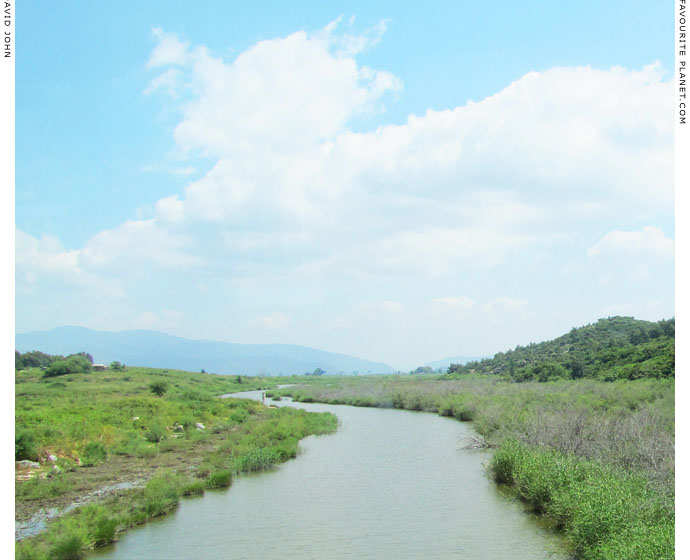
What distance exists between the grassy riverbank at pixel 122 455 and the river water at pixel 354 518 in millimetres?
818

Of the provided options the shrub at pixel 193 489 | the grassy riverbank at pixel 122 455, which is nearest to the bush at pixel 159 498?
the grassy riverbank at pixel 122 455

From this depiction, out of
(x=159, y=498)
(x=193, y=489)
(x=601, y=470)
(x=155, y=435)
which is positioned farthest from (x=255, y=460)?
(x=601, y=470)

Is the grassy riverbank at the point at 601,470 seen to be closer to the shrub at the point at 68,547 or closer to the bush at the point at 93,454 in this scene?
the shrub at the point at 68,547

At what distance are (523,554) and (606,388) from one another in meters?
30.8

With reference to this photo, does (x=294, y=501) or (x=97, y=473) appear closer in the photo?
(x=294, y=501)

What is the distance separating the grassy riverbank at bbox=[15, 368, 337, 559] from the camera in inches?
605

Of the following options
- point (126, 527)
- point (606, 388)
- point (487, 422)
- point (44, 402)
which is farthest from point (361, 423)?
point (126, 527)

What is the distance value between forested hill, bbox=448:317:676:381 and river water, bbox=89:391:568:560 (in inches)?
1087

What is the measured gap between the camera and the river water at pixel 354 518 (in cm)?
1416

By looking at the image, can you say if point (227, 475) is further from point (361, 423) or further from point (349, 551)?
point (361, 423)

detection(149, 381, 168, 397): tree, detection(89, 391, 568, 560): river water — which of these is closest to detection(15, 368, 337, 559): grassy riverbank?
detection(89, 391, 568, 560): river water

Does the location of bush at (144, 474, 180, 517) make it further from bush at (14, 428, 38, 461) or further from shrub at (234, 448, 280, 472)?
bush at (14, 428, 38, 461)

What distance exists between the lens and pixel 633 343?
63.8 meters
